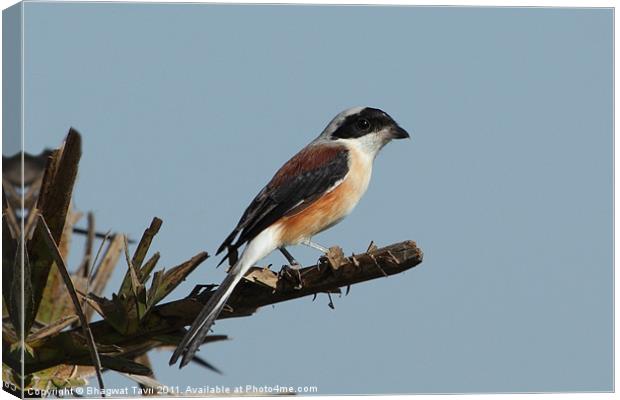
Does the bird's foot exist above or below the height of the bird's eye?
below

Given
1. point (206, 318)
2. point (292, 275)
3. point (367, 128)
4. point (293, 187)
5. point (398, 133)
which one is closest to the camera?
point (206, 318)

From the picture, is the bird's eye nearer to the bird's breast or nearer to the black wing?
the black wing

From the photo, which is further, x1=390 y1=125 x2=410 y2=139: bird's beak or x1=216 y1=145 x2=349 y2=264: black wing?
x1=390 y1=125 x2=410 y2=139: bird's beak

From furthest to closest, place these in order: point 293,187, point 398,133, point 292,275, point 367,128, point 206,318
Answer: point 367,128, point 398,133, point 293,187, point 292,275, point 206,318

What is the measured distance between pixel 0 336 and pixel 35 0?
170cm

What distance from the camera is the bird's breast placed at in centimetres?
484

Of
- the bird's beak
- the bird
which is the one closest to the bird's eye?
the bird

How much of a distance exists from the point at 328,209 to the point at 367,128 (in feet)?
2.46

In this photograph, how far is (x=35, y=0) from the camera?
4.23 m

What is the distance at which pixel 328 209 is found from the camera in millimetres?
4957

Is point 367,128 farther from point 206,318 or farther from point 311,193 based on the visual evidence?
point 206,318

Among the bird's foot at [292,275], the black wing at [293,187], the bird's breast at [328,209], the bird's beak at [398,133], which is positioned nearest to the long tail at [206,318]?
the bird's foot at [292,275]

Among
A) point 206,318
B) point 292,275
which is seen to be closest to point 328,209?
point 292,275

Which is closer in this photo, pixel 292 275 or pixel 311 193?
pixel 292 275
